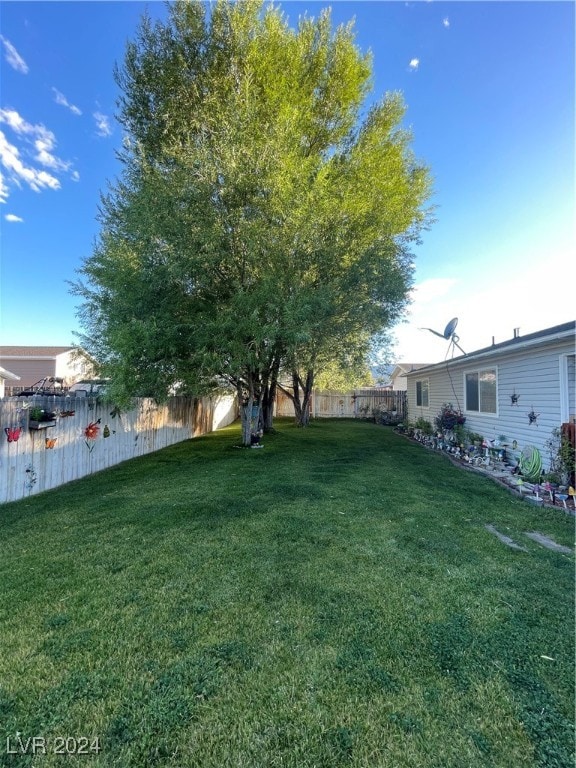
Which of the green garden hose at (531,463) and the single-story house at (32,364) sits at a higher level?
the single-story house at (32,364)

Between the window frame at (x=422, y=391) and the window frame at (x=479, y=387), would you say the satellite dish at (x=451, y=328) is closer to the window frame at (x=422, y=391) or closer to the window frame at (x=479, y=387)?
the window frame at (x=479, y=387)

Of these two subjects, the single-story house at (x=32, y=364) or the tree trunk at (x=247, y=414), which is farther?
the single-story house at (x=32, y=364)

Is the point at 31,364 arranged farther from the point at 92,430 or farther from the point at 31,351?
the point at 92,430

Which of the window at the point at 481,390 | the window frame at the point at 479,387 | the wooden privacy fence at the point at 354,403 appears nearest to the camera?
the window frame at the point at 479,387

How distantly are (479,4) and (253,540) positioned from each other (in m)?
10.3

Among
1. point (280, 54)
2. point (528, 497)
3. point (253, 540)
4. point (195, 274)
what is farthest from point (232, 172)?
point (528, 497)

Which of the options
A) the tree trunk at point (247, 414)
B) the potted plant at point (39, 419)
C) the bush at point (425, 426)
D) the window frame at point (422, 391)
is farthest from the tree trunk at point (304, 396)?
the potted plant at point (39, 419)

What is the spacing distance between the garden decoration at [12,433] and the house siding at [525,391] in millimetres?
8241

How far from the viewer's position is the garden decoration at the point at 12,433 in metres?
4.86

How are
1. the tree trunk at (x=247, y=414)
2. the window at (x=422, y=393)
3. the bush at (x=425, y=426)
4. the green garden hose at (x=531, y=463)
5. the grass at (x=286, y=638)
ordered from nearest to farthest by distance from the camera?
the grass at (x=286, y=638), the green garden hose at (x=531, y=463), the tree trunk at (x=247, y=414), the bush at (x=425, y=426), the window at (x=422, y=393)

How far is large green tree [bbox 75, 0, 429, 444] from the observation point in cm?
723

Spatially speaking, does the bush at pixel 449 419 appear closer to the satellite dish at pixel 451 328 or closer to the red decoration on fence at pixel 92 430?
the satellite dish at pixel 451 328

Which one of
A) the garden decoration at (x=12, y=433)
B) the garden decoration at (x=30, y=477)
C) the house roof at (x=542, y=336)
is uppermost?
the house roof at (x=542, y=336)

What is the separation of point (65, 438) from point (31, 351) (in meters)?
21.6
